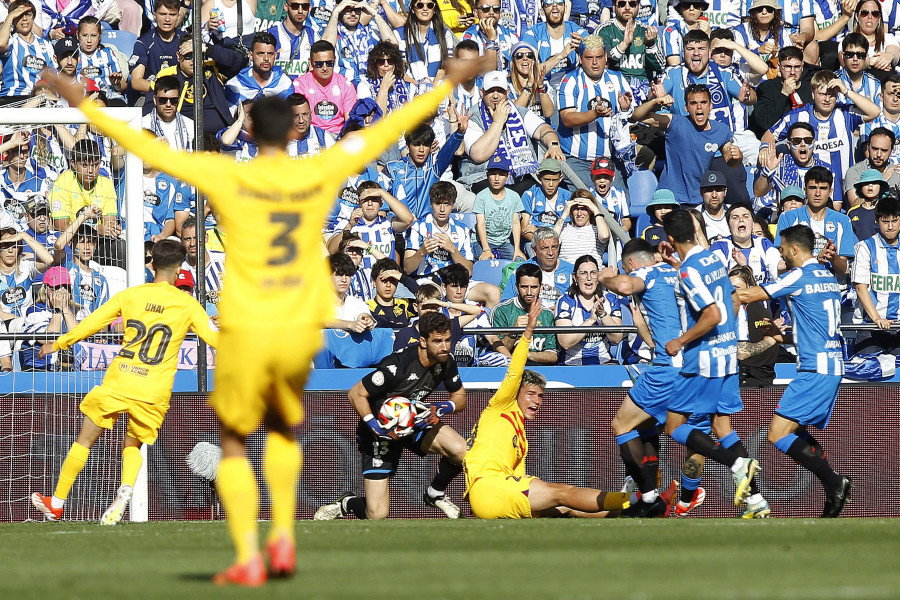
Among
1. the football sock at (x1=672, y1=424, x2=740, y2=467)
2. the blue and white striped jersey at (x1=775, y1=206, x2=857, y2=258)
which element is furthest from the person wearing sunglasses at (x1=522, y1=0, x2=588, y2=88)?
the football sock at (x1=672, y1=424, x2=740, y2=467)

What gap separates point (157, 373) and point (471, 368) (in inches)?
131

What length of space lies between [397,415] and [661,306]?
8.47ft

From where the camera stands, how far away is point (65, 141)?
12.7 m

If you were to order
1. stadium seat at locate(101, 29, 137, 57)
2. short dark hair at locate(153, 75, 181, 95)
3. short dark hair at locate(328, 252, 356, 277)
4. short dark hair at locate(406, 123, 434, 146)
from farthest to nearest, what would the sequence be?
1. stadium seat at locate(101, 29, 137, 57)
2. short dark hair at locate(406, 123, 434, 146)
3. short dark hair at locate(153, 75, 181, 95)
4. short dark hair at locate(328, 252, 356, 277)

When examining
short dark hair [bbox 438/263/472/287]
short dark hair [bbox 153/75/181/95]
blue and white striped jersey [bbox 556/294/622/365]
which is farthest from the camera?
short dark hair [bbox 153/75/181/95]

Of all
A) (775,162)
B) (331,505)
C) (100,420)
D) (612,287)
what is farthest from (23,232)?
(775,162)

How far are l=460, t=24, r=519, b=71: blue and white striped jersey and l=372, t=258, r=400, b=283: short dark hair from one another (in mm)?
4004

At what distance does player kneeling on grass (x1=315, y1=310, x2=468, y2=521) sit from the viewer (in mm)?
11711

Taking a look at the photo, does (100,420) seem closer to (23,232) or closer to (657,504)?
(23,232)

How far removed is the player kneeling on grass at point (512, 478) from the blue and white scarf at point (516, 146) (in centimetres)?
488

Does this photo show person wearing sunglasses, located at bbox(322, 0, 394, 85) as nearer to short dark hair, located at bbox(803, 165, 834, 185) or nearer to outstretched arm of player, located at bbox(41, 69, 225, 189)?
short dark hair, located at bbox(803, 165, 834, 185)

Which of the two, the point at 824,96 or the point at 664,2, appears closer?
the point at 824,96

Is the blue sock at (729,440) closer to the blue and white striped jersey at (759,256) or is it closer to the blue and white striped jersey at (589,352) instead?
the blue and white striped jersey at (589,352)

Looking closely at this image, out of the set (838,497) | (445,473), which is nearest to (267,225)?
(445,473)
